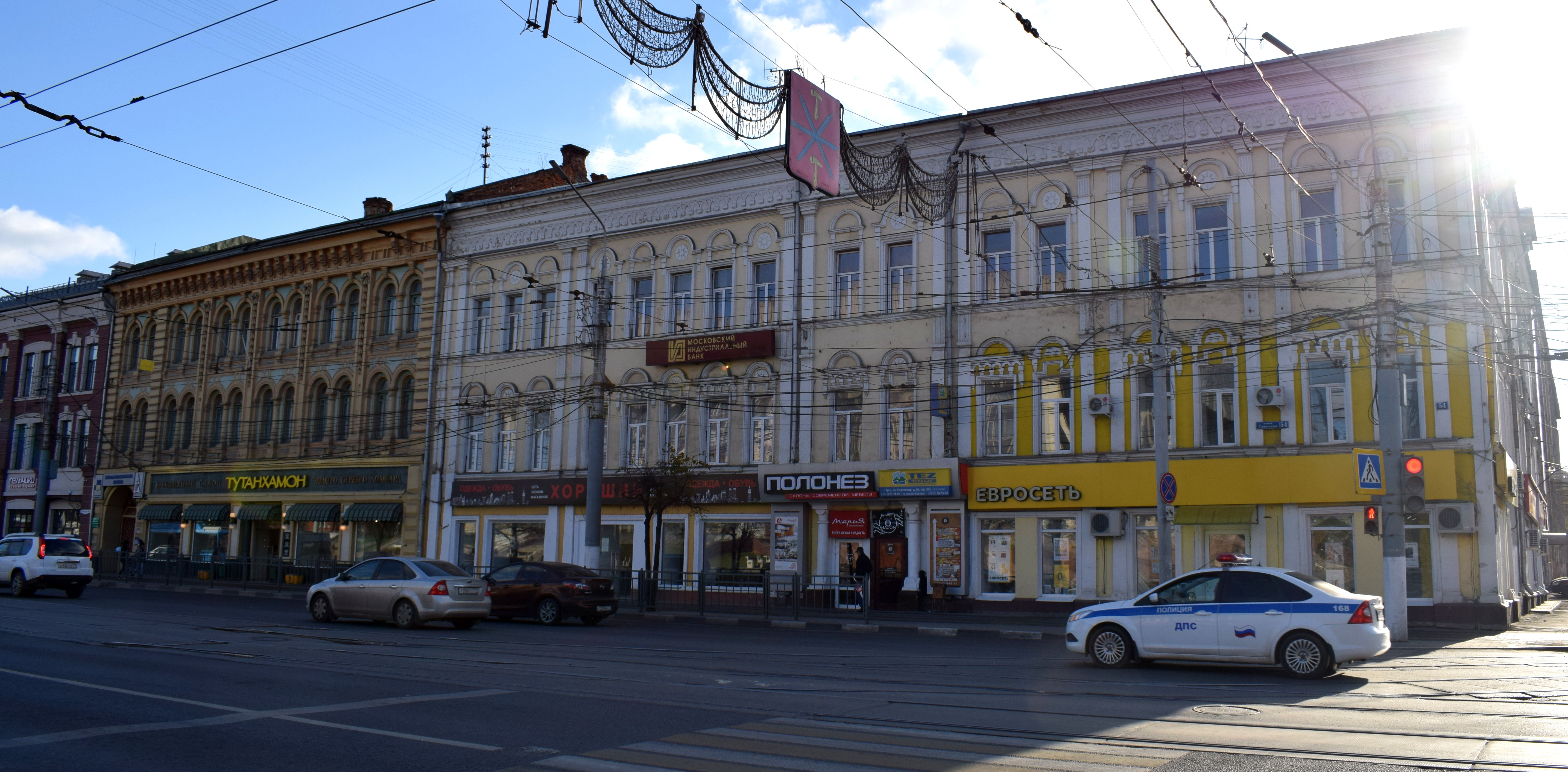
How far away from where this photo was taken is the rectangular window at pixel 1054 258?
85.3 ft

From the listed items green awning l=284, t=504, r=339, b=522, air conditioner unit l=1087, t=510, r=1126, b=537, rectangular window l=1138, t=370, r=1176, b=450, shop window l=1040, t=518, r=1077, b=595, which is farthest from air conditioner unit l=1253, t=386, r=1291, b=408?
green awning l=284, t=504, r=339, b=522

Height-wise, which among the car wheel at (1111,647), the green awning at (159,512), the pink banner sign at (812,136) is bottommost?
the car wheel at (1111,647)

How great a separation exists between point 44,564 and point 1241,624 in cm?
2779

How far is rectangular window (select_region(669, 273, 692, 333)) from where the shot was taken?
3144cm

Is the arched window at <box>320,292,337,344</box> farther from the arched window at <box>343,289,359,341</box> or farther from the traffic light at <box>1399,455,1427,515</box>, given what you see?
the traffic light at <box>1399,455,1427,515</box>

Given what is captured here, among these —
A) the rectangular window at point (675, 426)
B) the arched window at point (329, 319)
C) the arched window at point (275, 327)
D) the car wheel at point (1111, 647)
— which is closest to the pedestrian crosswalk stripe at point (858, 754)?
the car wheel at point (1111, 647)

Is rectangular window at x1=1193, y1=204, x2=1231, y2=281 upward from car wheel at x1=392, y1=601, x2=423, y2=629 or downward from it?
upward

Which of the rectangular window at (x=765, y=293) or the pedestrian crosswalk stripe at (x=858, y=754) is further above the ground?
the rectangular window at (x=765, y=293)

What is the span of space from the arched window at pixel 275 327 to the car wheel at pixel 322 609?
22.0 meters

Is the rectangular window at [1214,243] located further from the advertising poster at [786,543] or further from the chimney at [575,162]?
the chimney at [575,162]

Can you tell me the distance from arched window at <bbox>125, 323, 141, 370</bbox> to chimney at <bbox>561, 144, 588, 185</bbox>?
2110 cm

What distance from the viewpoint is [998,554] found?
26094mm

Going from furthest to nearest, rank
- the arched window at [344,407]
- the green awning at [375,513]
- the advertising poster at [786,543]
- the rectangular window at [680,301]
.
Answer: the arched window at [344,407]
the green awning at [375,513]
the rectangular window at [680,301]
the advertising poster at [786,543]

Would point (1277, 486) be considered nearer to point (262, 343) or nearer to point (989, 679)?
point (989, 679)
